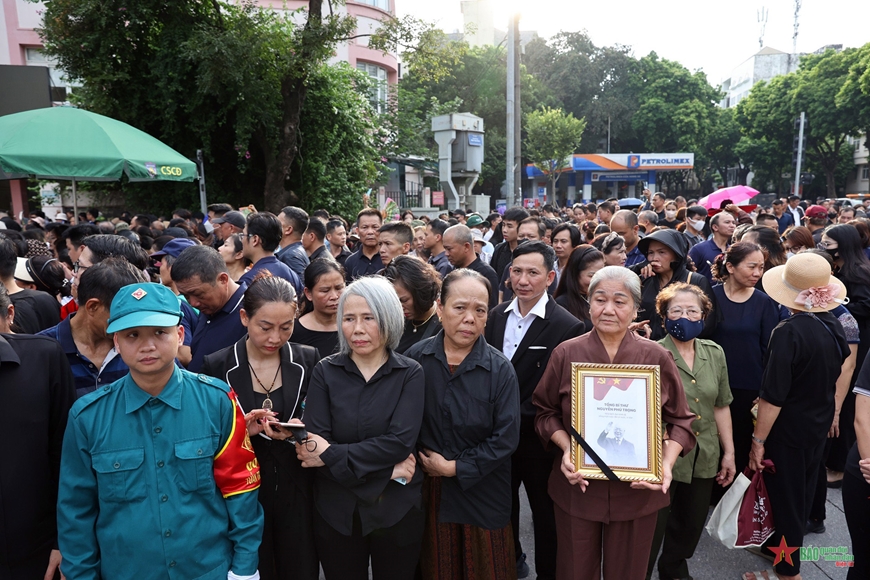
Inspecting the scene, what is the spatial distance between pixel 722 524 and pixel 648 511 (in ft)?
3.56

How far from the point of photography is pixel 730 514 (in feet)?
11.2

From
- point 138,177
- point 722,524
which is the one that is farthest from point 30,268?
point 722,524

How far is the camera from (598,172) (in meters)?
44.3

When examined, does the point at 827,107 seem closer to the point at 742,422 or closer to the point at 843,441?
the point at 843,441

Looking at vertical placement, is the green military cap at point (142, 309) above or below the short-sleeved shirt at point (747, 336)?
above

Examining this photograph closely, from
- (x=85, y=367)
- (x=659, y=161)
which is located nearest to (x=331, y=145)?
(x=85, y=367)

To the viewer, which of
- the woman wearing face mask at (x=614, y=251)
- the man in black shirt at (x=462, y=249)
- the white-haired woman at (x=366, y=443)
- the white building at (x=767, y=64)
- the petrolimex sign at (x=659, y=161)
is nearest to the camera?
the white-haired woman at (x=366, y=443)

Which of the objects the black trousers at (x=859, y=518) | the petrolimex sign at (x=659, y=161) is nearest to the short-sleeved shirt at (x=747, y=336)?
the black trousers at (x=859, y=518)

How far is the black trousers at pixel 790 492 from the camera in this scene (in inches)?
132

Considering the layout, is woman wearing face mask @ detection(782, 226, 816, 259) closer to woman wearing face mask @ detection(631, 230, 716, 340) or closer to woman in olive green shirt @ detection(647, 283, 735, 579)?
woman wearing face mask @ detection(631, 230, 716, 340)

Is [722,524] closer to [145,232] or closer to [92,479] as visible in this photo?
[92,479]

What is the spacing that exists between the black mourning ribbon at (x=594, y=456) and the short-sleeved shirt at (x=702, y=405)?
3.06 ft

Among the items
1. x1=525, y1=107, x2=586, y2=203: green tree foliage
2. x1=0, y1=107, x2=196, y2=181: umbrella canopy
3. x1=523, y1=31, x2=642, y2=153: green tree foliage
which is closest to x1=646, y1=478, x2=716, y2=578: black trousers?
x1=0, y1=107, x2=196, y2=181: umbrella canopy

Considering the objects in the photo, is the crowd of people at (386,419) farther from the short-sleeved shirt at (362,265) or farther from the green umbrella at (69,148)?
the green umbrella at (69,148)
